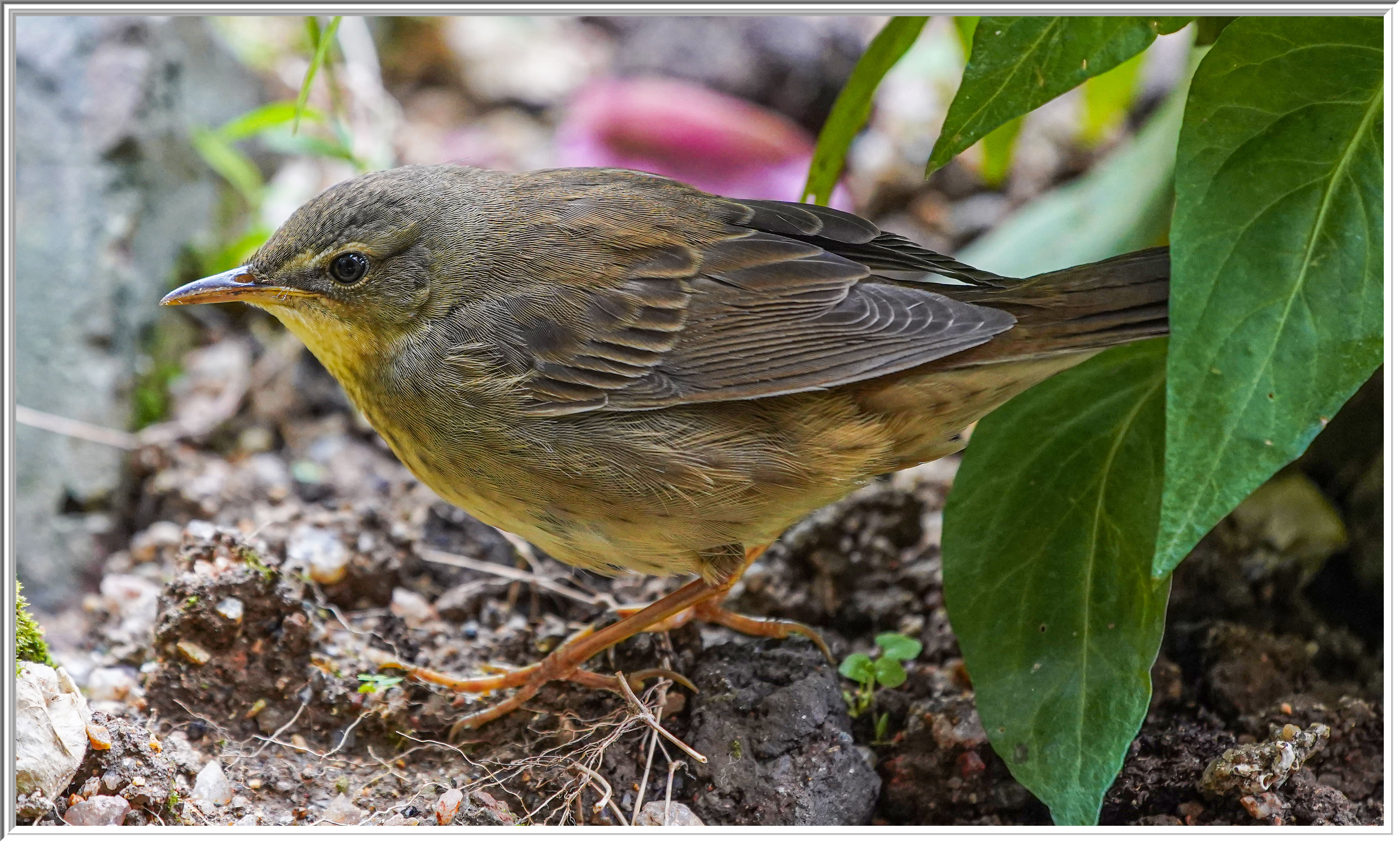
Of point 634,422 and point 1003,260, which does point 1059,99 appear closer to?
point 1003,260

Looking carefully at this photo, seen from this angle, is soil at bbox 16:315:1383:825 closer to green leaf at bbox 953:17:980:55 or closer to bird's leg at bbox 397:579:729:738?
bird's leg at bbox 397:579:729:738

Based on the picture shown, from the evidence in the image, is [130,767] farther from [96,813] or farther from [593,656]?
[593,656]

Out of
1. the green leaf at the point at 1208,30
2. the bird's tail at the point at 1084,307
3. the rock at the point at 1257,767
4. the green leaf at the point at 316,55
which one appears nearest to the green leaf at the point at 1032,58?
the bird's tail at the point at 1084,307

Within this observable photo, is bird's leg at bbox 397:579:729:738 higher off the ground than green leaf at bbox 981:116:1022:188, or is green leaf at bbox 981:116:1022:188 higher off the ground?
green leaf at bbox 981:116:1022:188

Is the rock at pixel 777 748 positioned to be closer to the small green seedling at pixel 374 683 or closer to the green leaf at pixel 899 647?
the green leaf at pixel 899 647

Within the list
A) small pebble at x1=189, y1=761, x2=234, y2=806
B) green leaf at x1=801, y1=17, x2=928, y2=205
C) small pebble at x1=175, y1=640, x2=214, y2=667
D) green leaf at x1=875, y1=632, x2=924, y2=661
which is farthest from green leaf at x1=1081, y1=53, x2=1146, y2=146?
small pebble at x1=189, y1=761, x2=234, y2=806
